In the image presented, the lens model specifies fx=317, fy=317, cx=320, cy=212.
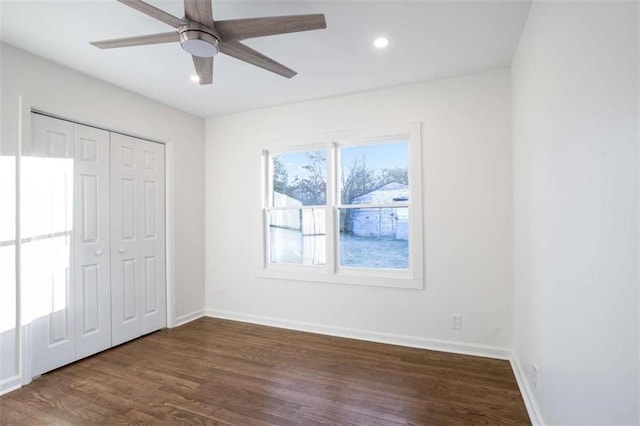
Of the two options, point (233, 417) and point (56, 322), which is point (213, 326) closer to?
point (56, 322)

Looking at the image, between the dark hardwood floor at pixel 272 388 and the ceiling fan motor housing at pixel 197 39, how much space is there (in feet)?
7.67

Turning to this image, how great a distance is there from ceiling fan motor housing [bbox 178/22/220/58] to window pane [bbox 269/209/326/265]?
2.22 metres

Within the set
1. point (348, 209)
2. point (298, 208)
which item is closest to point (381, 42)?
point (348, 209)

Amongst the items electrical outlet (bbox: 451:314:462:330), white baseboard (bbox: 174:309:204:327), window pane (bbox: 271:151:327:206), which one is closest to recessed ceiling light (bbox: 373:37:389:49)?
window pane (bbox: 271:151:327:206)

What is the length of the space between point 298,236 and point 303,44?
2163mm

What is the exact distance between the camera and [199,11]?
5.33 feet

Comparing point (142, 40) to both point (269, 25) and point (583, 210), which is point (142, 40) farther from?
point (583, 210)

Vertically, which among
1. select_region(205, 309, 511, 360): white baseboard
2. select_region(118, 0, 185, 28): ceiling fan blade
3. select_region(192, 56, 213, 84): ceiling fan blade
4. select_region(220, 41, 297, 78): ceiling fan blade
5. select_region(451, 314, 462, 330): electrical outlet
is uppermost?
select_region(220, 41, 297, 78): ceiling fan blade

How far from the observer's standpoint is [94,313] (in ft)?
10.1

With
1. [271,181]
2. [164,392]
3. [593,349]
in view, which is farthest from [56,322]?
[593,349]

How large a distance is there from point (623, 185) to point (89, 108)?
3.88 m

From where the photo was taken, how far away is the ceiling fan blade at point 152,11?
1520mm

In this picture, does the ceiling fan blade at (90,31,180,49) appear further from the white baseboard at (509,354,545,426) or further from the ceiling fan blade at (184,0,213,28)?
the white baseboard at (509,354,545,426)

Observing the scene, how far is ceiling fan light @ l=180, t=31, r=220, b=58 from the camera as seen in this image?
1.74 meters
